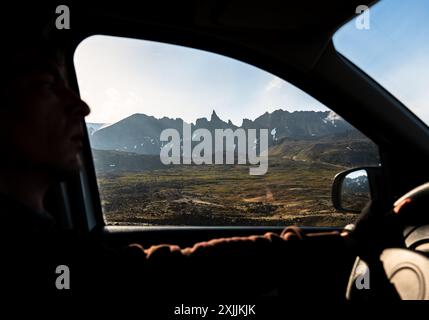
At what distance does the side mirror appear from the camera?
2629 millimetres

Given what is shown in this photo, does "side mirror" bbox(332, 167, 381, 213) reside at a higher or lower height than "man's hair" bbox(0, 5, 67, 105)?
lower

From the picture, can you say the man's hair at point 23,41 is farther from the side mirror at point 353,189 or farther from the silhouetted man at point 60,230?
the side mirror at point 353,189

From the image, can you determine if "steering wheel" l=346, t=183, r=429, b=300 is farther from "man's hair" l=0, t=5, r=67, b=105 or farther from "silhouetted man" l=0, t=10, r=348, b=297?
"man's hair" l=0, t=5, r=67, b=105

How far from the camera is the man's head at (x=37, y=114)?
5.18 feet

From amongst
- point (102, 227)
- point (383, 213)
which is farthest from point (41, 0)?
point (383, 213)

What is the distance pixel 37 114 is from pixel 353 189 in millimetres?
1957

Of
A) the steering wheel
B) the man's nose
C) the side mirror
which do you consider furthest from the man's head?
the side mirror

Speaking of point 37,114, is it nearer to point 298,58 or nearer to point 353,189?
point 298,58

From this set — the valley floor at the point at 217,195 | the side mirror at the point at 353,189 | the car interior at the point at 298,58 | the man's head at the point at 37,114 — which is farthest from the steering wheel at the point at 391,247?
the valley floor at the point at 217,195

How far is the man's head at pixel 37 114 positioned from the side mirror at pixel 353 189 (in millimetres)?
1666

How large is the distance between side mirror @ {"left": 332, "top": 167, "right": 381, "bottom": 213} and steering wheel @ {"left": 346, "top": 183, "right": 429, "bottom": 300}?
0.99 metres

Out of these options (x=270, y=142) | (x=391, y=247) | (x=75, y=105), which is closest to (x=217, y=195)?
(x=270, y=142)

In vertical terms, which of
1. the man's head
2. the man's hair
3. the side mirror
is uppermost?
the man's hair
